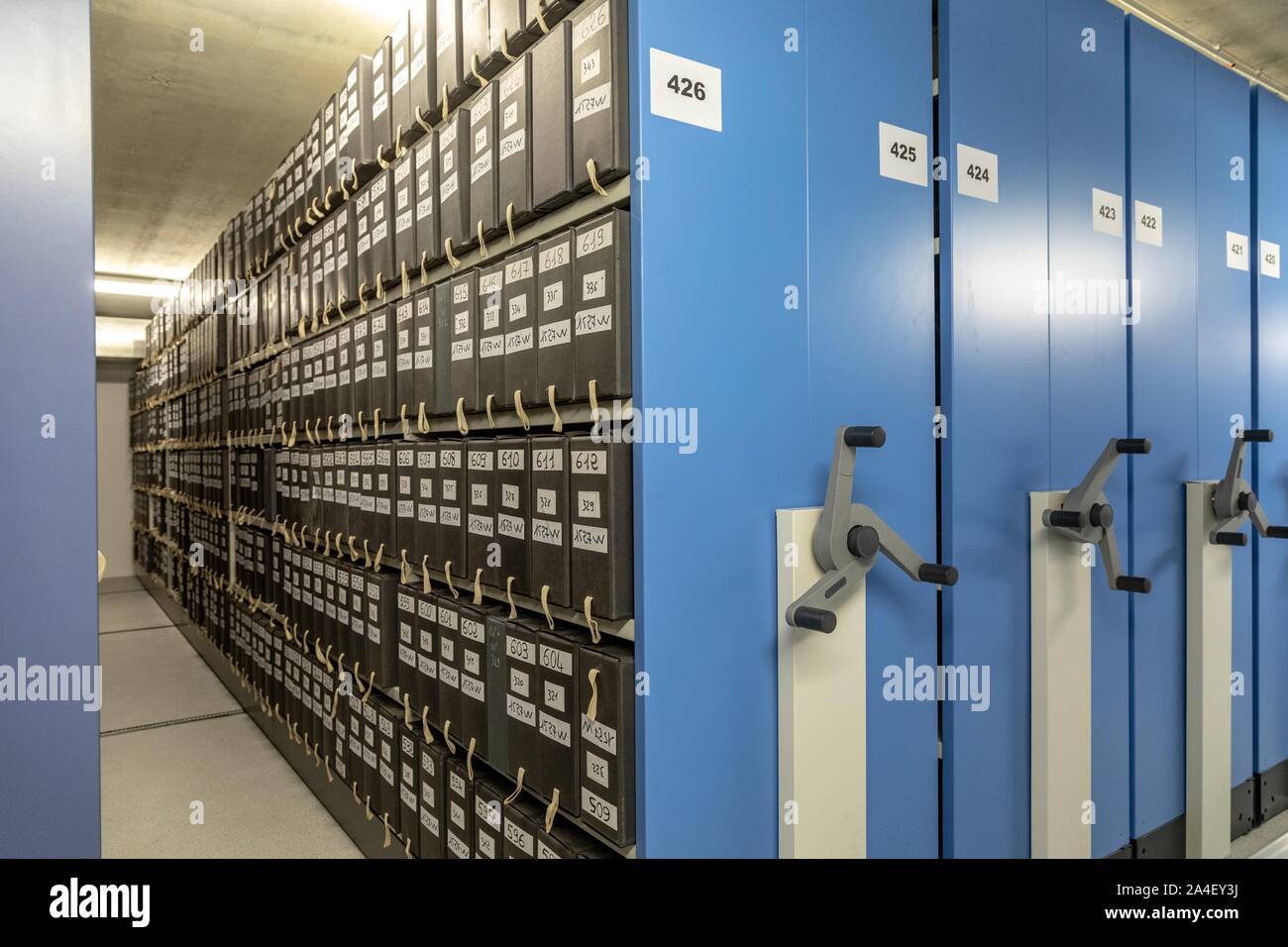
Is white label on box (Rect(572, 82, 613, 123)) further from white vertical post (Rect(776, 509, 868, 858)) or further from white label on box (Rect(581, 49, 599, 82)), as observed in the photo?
white vertical post (Rect(776, 509, 868, 858))

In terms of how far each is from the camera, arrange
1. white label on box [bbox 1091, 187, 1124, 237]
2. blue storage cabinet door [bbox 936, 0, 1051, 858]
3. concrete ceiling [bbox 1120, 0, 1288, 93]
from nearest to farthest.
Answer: blue storage cabinet door [bbox 936, 0, 1051, 858] → white label on box [bbox 1091, 187, 1124, 237] → concrete ceiling [bbox 1120, 0, 1288, 93]

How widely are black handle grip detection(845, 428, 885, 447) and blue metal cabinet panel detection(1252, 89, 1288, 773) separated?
2.28 meters

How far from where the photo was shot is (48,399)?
1147 millimetres

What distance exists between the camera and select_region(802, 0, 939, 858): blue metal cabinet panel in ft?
5.90

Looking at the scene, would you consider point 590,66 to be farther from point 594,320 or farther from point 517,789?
point 517,789

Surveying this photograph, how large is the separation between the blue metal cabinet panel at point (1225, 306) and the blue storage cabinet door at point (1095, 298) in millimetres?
510

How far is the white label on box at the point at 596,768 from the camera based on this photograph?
1.60 metres

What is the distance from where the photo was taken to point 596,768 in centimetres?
163

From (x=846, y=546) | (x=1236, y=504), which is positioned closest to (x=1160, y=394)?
(x=1236, y=504)

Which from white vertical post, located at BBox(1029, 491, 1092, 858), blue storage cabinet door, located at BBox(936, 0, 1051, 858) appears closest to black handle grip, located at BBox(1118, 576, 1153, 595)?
white vertical post, located at BBox(1029, 491, 1092, 858)

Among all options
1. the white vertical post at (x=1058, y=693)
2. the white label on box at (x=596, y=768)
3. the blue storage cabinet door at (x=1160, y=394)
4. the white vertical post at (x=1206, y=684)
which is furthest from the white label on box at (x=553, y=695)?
the white vertical post at (x=1206, y=684)

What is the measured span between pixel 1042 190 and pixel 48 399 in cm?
233

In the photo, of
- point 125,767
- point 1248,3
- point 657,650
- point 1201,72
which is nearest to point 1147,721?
point 657,650
